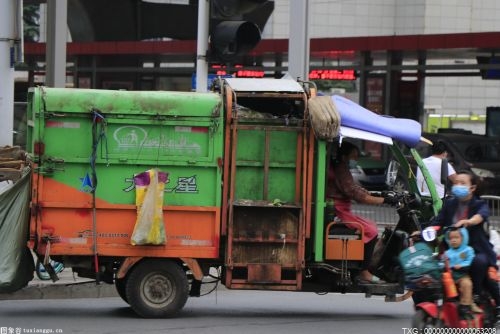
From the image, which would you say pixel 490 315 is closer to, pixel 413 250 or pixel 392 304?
pixel 413 250

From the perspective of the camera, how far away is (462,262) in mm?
7348

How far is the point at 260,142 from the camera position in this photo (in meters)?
8.88

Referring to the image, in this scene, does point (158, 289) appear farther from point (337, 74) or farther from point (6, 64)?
point (337, 74)

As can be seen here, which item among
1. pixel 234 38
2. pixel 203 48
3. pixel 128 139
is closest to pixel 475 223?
pixel 128 139

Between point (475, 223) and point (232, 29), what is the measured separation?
4.20 metres

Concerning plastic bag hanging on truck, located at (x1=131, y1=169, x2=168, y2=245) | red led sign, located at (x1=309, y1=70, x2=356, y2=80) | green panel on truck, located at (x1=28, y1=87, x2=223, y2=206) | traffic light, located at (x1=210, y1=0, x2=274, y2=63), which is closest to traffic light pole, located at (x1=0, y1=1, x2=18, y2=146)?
traffic light, located at (x1=210, y1=0, x2=274, y2=63)

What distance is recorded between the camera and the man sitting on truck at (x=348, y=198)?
9.20 metres

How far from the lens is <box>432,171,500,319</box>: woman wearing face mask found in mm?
7457

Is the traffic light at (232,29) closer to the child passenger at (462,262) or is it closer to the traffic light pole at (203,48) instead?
the traffic light pole at (203,48)

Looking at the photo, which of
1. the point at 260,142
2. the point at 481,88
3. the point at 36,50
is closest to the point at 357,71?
the point at 36,50

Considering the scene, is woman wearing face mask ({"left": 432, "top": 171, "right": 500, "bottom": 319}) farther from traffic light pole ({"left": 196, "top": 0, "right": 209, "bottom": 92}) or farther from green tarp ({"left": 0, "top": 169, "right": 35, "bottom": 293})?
traffic light pole ({"left": 196, "top": 0, "right": 209, "bottom": 92})

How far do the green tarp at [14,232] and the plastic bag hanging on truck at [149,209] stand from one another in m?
1.09

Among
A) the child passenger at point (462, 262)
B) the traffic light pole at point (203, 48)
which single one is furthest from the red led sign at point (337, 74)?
the child passenger at point (462, 262)

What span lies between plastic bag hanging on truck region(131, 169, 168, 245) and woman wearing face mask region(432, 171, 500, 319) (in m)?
2.72
